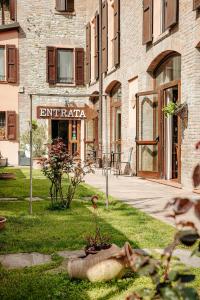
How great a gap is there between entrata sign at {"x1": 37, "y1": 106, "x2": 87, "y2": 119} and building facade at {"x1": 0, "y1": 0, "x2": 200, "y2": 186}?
0.04 meters

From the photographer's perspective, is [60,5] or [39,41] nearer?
[39,41]

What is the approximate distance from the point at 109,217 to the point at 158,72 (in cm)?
614

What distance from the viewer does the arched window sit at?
996 centimetres

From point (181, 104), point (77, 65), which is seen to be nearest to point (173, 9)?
point (181, 104)

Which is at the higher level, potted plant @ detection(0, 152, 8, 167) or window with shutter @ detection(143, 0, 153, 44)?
window with shutter @ detection(143, 0, 153, 44)

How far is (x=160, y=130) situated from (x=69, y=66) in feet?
29.7

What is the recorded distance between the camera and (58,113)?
18.3m

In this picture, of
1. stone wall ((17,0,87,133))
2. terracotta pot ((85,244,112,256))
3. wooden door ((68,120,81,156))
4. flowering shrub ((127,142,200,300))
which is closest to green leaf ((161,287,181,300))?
flowering shrub ((127,142,200,300))

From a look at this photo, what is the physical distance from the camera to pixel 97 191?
348 inches

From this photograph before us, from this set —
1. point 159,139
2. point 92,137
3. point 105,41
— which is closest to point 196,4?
point 159,139

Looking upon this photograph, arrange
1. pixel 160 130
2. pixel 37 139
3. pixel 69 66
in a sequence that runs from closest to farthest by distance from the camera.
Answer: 1. pixel 160 130
2. pixel 37 139
3. pixel 69 66

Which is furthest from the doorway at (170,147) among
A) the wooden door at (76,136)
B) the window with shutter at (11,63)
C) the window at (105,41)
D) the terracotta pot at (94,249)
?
the window with shutter at (11,63)

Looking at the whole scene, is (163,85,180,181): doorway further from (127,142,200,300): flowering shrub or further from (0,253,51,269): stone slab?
(127,142,200,300): flowering shrub

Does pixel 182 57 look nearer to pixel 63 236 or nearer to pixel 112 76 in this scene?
pixel 63 236
